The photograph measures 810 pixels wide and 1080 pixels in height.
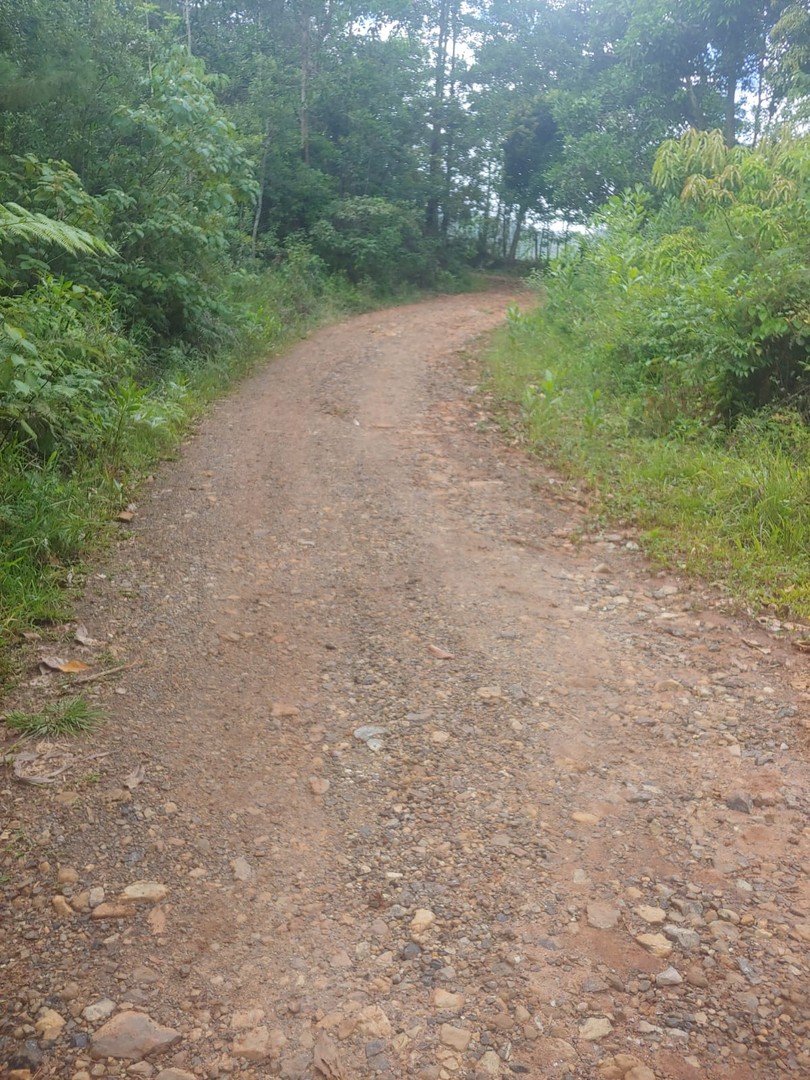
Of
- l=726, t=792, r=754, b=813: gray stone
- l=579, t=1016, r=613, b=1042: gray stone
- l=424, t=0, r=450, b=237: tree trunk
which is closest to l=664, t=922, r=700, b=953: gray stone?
l=579, t=1016, r=613, b=1042: gray stone

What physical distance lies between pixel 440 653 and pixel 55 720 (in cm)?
176

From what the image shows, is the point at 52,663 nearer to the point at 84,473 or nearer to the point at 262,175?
the point at 84,473

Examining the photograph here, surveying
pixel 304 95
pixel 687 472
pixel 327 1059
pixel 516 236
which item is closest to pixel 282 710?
pixel 327 1059

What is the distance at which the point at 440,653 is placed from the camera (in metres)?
4.12

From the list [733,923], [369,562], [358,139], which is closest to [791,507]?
[369,562]

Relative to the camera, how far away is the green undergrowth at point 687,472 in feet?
16.3

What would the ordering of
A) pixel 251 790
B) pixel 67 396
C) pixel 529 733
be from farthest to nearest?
pixel 67 396, pixel 529 733, pixel 251 790

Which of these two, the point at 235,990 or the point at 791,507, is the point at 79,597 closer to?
the point at 235,990

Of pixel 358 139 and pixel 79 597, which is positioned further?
pixel 358 139

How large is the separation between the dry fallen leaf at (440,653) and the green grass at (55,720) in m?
1.55

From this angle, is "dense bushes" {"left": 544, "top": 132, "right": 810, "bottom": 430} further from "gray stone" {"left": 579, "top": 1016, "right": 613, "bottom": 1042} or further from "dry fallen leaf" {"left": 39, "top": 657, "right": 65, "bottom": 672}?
"gray stone" {"left": 579, "top": 1016, "right": 613, "bottom": 1042}

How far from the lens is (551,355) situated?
1019cm

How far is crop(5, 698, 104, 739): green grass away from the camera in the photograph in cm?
336

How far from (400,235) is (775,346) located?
13054mm
